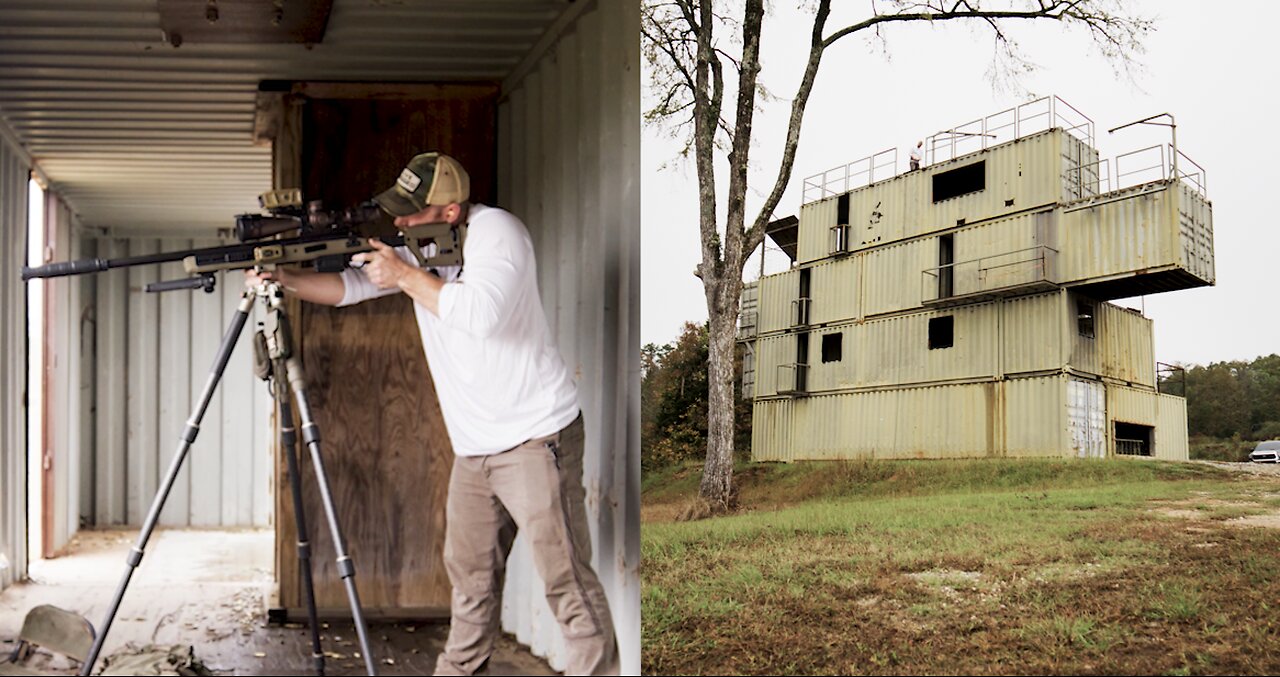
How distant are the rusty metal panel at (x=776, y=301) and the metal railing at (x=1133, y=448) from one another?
218 cm

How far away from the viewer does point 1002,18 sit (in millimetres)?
7418

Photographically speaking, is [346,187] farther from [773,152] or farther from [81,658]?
[773,152]

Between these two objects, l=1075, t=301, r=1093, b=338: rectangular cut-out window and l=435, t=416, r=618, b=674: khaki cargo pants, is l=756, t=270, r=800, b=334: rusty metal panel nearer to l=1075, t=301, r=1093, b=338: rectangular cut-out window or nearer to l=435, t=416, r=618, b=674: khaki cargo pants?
l=1075, t=301, r=1093, b=338: rectangular cut-out window

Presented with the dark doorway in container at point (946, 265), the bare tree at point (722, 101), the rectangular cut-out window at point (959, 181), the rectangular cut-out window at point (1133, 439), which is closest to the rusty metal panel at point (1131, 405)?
the rectangular cut-out window at point (1133, 439)

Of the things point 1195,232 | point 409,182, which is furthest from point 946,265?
point 409,182

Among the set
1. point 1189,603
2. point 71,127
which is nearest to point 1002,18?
point 1189,603

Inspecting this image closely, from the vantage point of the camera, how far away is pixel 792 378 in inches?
284

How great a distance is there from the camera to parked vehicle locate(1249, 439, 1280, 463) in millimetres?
6684

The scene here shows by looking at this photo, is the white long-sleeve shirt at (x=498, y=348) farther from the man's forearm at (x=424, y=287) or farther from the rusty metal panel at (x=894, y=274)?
the rusty metal panel at (x=894, y=274)

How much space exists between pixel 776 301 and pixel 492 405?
15.2ft

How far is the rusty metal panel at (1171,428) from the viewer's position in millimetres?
6691

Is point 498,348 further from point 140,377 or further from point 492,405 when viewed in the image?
point 140,377

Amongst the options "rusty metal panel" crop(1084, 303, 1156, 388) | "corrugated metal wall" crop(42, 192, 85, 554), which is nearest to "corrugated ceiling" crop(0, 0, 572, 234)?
"corrugated metal wall" crop(42, 192, 85, 554)

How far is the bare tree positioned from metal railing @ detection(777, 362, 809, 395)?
38 centimetres
